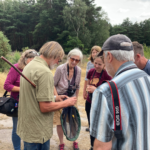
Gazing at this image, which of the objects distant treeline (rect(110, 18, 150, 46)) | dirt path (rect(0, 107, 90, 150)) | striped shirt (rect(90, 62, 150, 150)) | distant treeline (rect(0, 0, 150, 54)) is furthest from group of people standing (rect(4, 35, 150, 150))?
distant treeline (rect(110, 18, 150, 46))

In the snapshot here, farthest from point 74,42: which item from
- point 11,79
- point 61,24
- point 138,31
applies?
point 11,79

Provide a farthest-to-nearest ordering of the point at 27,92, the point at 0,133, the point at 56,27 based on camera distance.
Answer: the point at 56,27 → the point at 0,133 → the point at 27,92

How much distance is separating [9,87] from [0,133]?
175 centimetres

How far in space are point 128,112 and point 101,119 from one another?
157 mm

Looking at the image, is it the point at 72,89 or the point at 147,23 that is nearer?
the point at 72,89

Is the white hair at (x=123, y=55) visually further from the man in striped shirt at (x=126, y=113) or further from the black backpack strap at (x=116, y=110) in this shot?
the black backpack strap at (x=116, y=110)

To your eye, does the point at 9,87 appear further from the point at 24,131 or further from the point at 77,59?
the point at 77,59

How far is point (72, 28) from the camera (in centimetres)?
3584

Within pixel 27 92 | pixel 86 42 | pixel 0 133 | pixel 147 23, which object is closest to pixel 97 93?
pixel 27 92

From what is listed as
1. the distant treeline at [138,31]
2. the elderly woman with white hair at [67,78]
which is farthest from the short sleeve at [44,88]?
the distant treeline at [138,31]

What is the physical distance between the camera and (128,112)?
888 mm

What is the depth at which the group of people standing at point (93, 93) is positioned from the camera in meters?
0.89

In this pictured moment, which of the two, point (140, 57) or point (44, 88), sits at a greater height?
point (140, 57)

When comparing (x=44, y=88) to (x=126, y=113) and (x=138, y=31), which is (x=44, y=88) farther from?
(x=138, y=31)
